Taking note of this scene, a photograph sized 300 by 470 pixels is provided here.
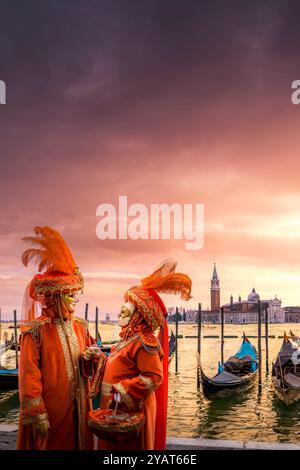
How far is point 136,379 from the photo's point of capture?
318 cm

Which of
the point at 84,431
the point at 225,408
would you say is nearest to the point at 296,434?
the point at 225,408

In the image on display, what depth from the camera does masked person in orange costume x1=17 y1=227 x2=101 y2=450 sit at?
10.9 feet

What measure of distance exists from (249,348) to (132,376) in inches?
619

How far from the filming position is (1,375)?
14250 millimetres

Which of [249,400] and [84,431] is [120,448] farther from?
[249,400]

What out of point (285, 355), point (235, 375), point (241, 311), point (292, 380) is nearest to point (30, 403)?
point (292, 380)

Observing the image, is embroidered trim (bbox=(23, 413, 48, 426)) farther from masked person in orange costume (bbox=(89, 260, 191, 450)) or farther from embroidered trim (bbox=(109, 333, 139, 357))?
embroidered trim (bbox=(109, 333, 139, 357))

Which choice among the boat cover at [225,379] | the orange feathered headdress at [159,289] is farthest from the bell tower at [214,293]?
the orange feathered headdress at [159,289]

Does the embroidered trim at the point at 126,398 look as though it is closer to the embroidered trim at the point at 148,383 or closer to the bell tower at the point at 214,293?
the embroidered trim at the point at 148,383

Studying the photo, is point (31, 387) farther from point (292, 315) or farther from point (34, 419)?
point (292, 315)

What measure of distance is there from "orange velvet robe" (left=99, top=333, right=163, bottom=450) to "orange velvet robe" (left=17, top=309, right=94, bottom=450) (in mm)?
192

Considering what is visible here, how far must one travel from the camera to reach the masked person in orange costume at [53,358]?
331 centimetres

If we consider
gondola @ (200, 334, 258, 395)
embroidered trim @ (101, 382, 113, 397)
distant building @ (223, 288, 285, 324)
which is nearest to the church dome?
distant building @ (223, 288, 285, 324)

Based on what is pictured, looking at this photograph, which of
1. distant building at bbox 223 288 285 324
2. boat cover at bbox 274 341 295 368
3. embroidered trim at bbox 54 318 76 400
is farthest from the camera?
distant building at bbox 223 288 285 324
